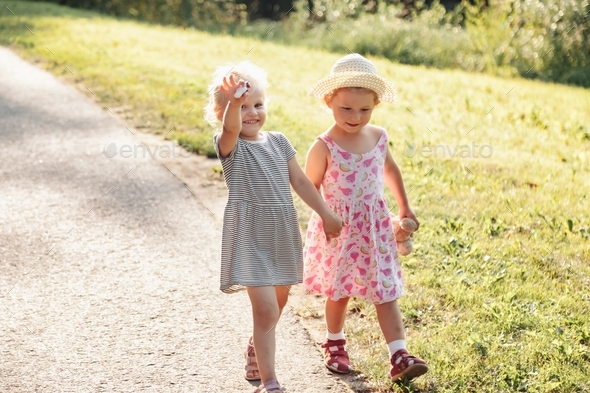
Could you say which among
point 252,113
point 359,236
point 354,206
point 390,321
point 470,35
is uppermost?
point 470,35

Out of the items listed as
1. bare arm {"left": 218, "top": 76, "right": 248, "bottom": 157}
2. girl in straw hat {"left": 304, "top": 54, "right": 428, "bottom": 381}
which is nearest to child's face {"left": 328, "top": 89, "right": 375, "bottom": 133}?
girl in straw hat {"left": 304, "top": 54, "right": 428, "bottom": 381}

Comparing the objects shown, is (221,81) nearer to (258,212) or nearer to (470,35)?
(258,212)

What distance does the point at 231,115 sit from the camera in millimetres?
2969

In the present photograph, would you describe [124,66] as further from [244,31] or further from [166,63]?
[244,31]

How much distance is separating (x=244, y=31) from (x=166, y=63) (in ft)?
15.4

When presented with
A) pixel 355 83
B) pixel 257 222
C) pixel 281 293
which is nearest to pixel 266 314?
pixel 281 293

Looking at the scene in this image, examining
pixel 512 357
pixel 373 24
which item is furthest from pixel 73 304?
pixel 373 24

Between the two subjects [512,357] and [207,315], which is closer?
[512,357]

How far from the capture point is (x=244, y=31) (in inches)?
574

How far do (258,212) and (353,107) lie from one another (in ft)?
1.97

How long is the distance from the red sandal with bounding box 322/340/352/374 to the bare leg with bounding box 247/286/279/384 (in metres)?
0.39

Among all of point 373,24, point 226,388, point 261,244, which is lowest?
point 226,388

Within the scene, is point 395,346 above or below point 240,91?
below

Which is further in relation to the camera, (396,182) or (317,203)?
(396,182)
